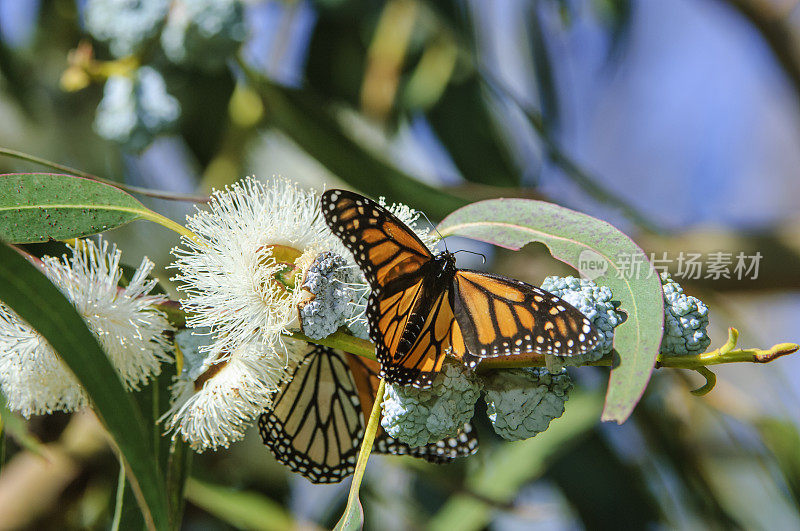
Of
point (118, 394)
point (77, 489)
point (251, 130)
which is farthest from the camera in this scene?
point (251, 130)

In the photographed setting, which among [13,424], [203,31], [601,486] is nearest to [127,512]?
[13,424]

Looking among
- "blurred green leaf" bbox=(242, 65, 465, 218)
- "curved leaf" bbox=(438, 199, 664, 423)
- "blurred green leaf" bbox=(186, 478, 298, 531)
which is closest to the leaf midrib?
"curved leaf" bbox=(438, 199, 664, 423)

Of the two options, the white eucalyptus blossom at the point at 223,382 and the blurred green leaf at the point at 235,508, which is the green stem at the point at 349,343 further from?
the blurred green leaf at the point at 235,508

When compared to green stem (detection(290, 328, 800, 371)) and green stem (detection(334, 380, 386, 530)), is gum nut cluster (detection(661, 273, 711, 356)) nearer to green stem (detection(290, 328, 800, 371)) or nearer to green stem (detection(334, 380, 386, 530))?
green stem (detection(290, 328, 800, 371))

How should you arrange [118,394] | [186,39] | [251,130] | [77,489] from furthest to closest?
[251,130] → [77,489] → [186,39] → [118,394]

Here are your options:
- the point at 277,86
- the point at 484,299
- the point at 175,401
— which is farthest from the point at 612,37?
the point at 175,401

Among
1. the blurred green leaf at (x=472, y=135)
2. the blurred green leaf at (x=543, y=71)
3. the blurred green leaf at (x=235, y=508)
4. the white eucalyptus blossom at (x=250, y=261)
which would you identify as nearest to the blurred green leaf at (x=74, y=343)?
the white eucalyptus blossom at (x=250, y=261)

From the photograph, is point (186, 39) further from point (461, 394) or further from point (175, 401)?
point (461, 394)
